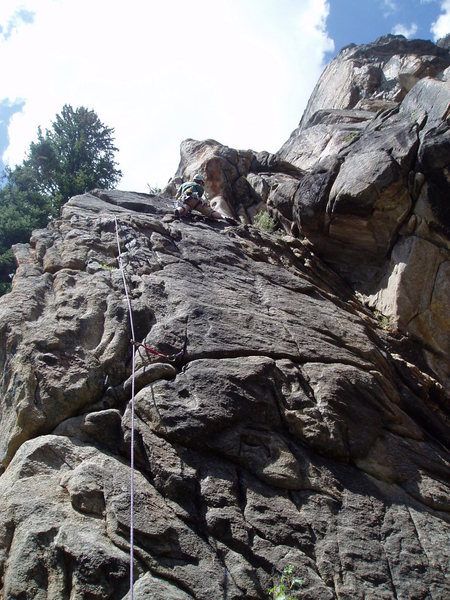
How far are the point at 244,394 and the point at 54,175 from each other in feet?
55.2

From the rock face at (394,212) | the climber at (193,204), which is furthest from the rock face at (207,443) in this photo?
the climber at (193,204)

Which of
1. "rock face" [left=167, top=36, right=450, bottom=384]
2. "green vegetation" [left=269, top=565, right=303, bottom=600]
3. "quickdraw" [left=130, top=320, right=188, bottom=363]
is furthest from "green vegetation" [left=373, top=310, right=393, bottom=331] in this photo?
"green vegetation" [left=269, top=565, right=303, bottom=600]

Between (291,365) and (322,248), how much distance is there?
5253mm

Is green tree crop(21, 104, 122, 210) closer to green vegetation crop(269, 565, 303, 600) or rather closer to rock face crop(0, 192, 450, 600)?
rock face crop(0, 192, 450, 600)

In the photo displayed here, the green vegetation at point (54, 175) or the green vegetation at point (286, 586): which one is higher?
the green vegetation at point (54, 175)

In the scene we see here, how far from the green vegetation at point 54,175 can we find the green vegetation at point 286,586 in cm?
1399

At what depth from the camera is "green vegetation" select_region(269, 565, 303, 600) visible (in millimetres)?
4891

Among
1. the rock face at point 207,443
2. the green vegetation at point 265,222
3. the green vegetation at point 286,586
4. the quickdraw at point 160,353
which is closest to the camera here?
the green vegetation at point 286,586

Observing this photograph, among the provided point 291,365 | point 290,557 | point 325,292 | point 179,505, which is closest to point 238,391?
point 291,365

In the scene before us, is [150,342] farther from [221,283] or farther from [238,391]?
[221,283]

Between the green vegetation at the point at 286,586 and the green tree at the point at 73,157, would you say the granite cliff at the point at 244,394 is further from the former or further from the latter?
the green tree at the point at 73,157

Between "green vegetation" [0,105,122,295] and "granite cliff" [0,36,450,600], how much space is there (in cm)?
740

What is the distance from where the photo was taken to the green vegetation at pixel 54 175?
1844cm

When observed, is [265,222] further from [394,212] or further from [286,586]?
[286,586]
